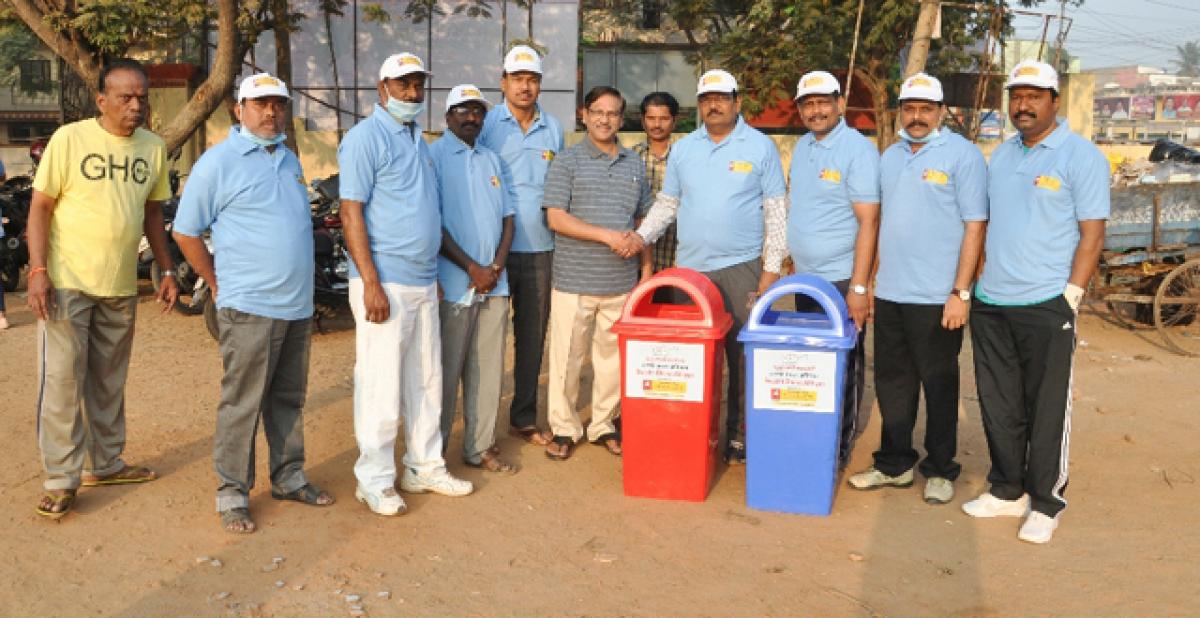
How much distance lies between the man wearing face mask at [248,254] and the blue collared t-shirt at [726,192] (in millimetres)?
1972

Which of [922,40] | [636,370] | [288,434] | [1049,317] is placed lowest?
[288,434]

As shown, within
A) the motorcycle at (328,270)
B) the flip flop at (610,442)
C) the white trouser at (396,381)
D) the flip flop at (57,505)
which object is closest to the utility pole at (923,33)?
the motorcycle at (328,270)

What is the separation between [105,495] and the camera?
5.13 m

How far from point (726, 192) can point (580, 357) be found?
4.11ft

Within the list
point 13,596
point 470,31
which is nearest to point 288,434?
point 13,596

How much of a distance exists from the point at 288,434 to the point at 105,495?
38.6 inches

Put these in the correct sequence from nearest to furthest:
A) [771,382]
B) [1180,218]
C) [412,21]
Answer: [771,382] → [1180,218] → [412,21]

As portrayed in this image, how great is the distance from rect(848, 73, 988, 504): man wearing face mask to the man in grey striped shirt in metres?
1.34

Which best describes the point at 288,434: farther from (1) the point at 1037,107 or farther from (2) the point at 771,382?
(1) the point at 1037,107

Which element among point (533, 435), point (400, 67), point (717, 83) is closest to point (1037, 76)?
point (717, 83)

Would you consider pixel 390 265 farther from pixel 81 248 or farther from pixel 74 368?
pixel 74 368

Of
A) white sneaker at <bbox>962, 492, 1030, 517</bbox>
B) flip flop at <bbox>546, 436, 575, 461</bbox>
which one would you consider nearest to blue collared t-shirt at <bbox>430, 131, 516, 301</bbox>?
flip flop at <bbox>546, 436, 575, 461</bbox>

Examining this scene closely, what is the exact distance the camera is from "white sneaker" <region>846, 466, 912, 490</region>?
5.41 m

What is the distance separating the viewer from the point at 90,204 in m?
4.75
